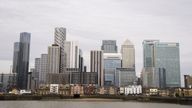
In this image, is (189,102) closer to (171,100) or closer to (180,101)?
(180,101)

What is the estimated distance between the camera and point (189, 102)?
16388 centimetres

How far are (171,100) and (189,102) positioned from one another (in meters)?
33.1

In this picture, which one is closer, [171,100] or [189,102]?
[189,102]

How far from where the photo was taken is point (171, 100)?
196750 mm

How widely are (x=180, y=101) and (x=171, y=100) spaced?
2038 centimetres

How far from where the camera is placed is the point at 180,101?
17650 centimetres

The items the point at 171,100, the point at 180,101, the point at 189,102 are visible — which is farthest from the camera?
the point at 171,100

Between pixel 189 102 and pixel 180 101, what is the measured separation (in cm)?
1275

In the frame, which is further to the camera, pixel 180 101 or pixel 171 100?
pixel 171 100

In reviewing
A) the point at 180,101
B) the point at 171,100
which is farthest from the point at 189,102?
the point at 171,100

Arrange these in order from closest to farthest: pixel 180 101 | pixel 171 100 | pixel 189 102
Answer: pixel 189 102
pixel 180 101
pixel 171 100
